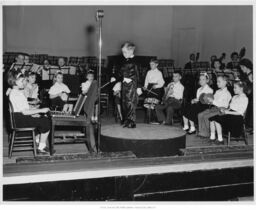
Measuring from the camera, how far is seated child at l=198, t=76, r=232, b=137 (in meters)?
4.46

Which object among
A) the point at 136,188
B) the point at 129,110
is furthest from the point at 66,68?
the point at 136,188

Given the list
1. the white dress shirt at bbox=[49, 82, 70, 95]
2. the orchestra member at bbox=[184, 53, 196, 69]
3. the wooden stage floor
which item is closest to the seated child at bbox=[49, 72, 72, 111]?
the white dress shirt at bbox=[49, 82, 70, 95]

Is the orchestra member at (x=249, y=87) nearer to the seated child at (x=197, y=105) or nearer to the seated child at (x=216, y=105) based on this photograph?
the seated child at (x=216, y=105)

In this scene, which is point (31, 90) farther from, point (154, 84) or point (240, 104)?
point (240, 104)

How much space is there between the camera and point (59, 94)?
549cm

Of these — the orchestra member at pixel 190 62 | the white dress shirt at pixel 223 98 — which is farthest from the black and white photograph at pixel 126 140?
the orchestra member at pixel 190 62

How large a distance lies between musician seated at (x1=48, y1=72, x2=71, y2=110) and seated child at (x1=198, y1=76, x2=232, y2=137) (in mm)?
2186

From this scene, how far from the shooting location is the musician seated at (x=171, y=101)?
521cm

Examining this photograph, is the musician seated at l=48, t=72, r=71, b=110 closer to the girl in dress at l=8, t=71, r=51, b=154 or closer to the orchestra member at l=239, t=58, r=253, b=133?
the girl in dress at l=8, t=71, r=51, b=154

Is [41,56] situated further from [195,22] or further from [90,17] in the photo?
[195,22]

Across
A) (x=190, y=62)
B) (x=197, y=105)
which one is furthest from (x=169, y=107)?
(x=190, y=62)

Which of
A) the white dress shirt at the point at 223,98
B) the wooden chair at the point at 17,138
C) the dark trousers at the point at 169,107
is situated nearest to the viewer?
the wooden chair at the point at 17,138

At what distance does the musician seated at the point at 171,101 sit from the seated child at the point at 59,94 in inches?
58.7

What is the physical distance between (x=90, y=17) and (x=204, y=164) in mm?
9374
